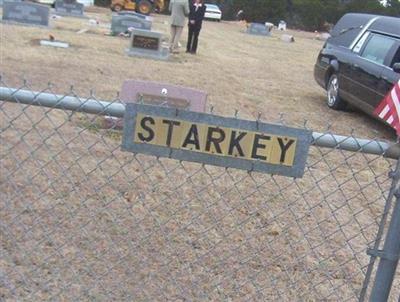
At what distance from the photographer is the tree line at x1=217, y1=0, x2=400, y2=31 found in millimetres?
54000

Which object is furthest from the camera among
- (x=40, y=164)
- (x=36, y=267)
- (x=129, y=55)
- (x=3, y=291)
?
(x=129, y=55)

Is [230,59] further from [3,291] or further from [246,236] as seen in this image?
[3,291]

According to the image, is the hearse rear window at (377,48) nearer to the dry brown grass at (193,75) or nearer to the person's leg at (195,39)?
the dry brown grass at (193,75)

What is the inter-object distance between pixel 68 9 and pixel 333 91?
748 inches

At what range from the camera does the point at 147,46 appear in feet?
47.4

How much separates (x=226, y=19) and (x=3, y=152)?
52.5 m

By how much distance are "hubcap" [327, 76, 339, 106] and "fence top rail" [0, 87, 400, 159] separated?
7.87 metres

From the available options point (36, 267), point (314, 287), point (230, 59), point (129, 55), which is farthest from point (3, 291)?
point (230, 59)

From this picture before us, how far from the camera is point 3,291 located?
3504mm

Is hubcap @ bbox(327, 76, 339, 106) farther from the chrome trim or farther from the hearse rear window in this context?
the hearse rear window

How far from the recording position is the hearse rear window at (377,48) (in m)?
8.88

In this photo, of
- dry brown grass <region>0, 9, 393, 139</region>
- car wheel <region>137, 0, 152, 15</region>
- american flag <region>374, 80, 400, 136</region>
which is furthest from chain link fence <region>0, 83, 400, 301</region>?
car wheel <region>137, 0, 152, 15</region>

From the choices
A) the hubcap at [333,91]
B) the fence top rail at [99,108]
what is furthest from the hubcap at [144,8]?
the fence top rail at [99,108]

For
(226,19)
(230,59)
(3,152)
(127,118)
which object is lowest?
(226,19)
